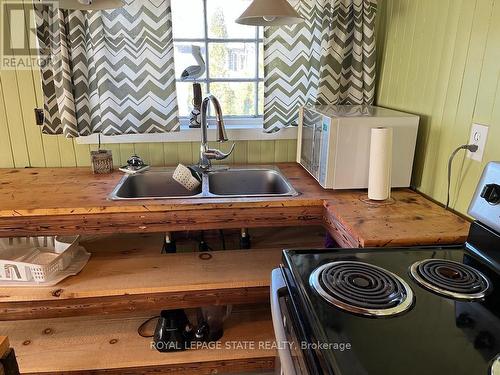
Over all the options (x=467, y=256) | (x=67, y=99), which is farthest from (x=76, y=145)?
(x=467, y=256)

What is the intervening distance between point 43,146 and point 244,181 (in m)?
1.06

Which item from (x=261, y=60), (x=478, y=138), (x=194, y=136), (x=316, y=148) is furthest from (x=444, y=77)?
(x=194, y=136)

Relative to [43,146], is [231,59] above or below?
above

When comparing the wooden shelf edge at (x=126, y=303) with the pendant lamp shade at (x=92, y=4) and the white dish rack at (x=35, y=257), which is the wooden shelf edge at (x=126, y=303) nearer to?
the white dish rack at (x=35, y=257)

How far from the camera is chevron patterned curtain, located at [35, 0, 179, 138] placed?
1.69 meters

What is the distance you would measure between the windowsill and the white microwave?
42 centimetres

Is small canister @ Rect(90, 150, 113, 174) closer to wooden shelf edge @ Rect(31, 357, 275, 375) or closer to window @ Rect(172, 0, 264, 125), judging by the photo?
window @ Rect(172, 0, 264, 125)

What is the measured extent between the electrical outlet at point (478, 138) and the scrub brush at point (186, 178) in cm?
119

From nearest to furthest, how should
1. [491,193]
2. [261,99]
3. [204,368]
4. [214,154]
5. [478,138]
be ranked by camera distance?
[491,193] < [478,138] < [204,368] < [214,154] < [261,99]

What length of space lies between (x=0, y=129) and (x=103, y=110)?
55cm

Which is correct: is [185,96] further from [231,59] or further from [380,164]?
[380,164]

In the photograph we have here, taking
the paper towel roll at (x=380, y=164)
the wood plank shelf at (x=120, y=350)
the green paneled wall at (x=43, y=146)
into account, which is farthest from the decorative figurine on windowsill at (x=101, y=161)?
the paper towel roll at (x=380, y=164)

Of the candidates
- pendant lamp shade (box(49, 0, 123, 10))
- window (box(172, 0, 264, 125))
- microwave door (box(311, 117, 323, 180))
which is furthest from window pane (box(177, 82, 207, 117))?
microwave door (box(311, 117, 323, 180))

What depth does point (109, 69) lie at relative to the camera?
1.76m
